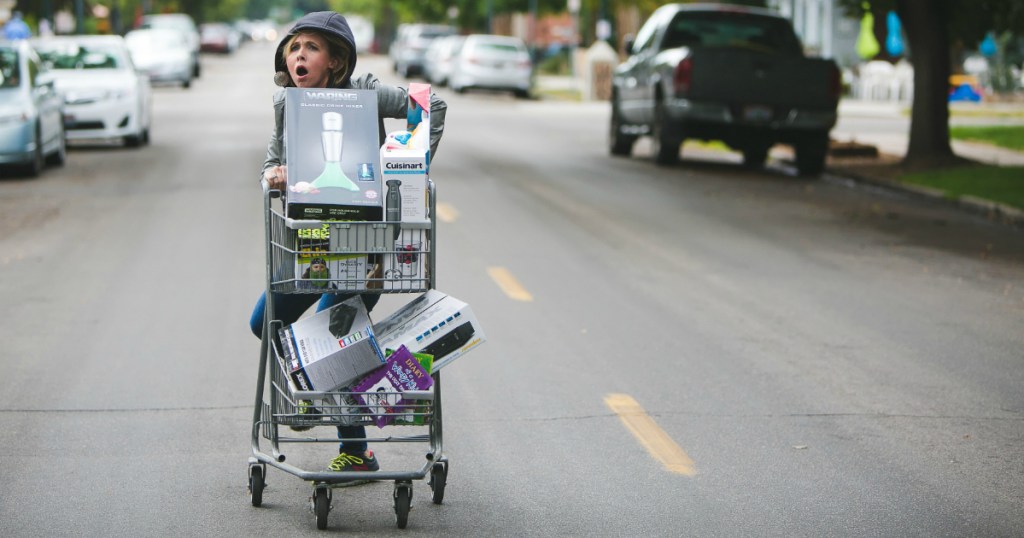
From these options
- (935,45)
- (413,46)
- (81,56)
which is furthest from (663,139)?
(413,46)

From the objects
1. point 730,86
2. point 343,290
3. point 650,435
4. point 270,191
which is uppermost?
point 730,86

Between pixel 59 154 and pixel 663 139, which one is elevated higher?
pixel 663 139

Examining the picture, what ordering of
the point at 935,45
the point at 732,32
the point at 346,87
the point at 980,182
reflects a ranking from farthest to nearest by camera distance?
the point at 732,32
the point at 935,45
the point at 980,182
the point at 346,87

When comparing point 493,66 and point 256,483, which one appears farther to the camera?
point 493,66

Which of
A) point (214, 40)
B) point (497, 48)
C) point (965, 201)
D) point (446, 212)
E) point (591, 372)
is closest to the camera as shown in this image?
point (591, 372)

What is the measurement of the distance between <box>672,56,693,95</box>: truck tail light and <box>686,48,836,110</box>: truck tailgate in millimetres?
54

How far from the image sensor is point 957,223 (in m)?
16.0

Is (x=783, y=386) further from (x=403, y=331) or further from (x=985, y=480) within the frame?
(x=403, y=331)

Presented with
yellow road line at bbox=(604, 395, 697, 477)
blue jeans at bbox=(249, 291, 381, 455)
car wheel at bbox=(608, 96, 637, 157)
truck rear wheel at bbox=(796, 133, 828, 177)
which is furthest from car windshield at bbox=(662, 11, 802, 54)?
blue jeans at bbox=(249, 291, 381, 455)

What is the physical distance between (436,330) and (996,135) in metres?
23.1

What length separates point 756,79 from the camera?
20266 mm

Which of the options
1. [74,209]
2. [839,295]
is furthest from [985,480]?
[74,209]

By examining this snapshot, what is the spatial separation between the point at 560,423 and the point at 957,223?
986 cm

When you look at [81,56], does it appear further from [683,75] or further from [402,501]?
[402,501]
